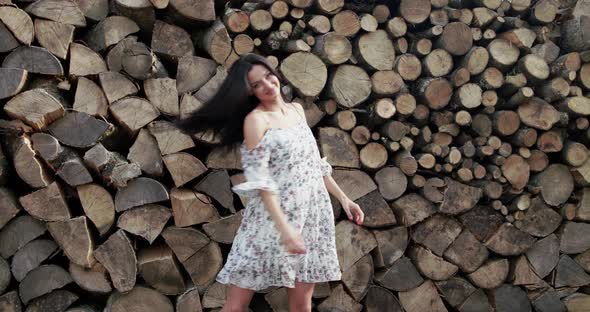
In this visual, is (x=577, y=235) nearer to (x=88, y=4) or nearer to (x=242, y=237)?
(x=242, y=237)

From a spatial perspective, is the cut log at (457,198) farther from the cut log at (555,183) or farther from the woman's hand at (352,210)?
the woman's hand at (352,210)

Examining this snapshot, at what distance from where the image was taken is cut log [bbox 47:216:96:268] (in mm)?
2684

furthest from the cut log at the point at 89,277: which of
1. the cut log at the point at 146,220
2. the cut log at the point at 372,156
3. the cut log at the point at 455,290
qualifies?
the cut log at the point at 455,290

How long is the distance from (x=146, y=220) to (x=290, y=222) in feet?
3.14

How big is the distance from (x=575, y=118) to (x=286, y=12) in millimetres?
1916

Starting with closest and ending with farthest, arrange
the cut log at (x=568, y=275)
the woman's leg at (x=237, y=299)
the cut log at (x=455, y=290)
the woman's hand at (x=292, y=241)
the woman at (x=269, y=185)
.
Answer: the woman's hand at (x=292, y=241) < the woman at (x=269, y=185) < the woman's leg at (x=237, y=299) < the cut log at (x=455, y=290) < the cut log at (x=568, y=275)

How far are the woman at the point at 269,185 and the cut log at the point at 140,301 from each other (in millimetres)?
660

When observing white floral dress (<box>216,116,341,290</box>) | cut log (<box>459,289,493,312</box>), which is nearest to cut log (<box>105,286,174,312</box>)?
white floral dress (<box>216,116,341,290</box>)

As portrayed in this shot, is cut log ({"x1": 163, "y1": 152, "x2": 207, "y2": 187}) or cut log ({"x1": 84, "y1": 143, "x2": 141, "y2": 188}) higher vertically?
cut log ({"x1": 84, "y1": 143, "x2": 141, "y2": 188})

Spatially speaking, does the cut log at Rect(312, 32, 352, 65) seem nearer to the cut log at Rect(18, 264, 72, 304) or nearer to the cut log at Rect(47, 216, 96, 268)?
the cut log at Rect(47, 216, 96, 268)

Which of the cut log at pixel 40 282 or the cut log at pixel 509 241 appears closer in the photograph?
the cut log at pixel 40 282

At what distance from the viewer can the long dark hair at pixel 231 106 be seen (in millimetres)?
2146

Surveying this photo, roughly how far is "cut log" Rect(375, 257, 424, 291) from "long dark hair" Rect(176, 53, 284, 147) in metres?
1.31

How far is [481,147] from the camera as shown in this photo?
3.07 metres
